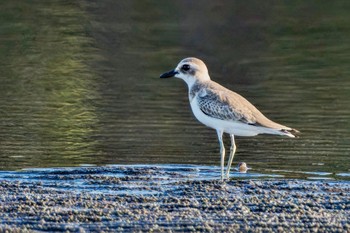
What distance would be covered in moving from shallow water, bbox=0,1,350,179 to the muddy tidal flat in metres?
0.99

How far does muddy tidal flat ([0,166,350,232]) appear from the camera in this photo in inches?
477

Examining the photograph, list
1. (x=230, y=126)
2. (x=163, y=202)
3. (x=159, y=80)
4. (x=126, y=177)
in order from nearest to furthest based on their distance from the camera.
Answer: (x=163, y=202) < (x=126, y=177) < (x=230, y=126) < (x=159, y=80)

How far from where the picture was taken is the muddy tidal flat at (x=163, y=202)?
12.1m

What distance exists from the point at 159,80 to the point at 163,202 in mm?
12324

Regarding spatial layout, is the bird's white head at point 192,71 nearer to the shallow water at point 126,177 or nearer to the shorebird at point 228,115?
the shorebird at point 228,115

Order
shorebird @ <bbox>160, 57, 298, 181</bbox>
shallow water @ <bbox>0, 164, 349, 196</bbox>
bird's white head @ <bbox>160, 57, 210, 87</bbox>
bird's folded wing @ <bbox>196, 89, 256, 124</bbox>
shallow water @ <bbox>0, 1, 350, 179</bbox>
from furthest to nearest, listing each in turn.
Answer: shallow water @ <bbox>0, 1, 350, 179</bbox>
bird's white head @ <bbox>160, 57, 210, 87</bbox>
bird's folded wing @ <bbox>196, 89, 256, 124</bbox>
shorebird @ <bbox>160, 57, 298, 181</bbox>
shallow water @ <bbox>0, 164, 349, 196</bbox>

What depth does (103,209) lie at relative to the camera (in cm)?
1280

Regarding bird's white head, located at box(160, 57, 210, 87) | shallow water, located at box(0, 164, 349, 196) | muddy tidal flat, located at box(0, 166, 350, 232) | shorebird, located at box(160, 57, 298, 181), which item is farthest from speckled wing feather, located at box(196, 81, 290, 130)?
muddy tidal flat, located at box(0, 166, 350, 232)

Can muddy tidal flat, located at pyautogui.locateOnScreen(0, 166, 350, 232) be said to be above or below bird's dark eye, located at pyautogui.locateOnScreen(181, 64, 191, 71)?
below

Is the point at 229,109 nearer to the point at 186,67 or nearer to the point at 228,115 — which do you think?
the point at 228,115

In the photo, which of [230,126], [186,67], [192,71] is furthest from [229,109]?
[186,67]

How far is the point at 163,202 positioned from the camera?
13.4 metres

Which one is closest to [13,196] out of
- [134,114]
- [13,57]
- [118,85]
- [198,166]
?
[198,166]

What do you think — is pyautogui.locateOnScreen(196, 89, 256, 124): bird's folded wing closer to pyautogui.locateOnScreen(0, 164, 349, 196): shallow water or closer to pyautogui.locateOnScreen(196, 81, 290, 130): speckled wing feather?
pyautogui.locateOnScreen(196, 81, 290, 130): speckled wing feather
